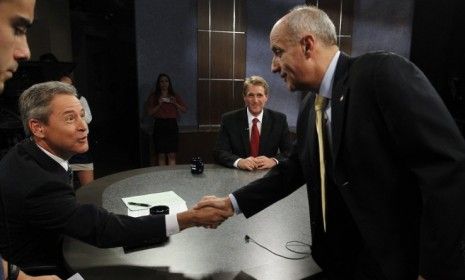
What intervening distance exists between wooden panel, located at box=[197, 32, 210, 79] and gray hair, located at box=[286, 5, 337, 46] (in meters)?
4.48

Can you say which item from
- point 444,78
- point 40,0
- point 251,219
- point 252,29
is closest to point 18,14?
point 251,219

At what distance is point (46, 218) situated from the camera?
1.44 m

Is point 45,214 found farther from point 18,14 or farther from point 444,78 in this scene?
point 444,78

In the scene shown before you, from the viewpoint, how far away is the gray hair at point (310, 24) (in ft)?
4.56

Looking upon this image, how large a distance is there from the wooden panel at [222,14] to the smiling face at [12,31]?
5188 mm

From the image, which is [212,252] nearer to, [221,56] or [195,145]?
[195,145]

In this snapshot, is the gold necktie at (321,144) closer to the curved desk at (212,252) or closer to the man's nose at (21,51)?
the curved desk at (212,252)

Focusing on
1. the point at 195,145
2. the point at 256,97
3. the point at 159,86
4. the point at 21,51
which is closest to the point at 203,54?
the point at 159,86

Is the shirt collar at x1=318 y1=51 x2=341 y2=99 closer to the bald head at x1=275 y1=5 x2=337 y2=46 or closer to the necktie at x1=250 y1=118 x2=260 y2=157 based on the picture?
the bald head at x1=275 y1=5 x2=337 y2=46

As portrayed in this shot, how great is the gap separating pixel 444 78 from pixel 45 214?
6118 millimetres

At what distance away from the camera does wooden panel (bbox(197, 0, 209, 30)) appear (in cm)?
564

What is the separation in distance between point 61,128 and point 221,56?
433 centimetres

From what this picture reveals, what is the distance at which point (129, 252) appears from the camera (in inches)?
56.6

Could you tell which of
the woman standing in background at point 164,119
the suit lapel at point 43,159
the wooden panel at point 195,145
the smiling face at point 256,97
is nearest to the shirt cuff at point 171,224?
the suit lapel at point 43,159
